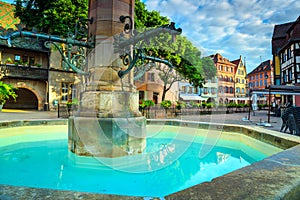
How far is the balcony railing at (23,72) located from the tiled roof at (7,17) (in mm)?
7506

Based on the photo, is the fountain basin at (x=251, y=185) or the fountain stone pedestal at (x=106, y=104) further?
the fountain stone pedestal at (x=106, y=104)

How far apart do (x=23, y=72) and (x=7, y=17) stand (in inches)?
398

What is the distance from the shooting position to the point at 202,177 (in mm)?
2660

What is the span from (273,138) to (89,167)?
11.7 feet

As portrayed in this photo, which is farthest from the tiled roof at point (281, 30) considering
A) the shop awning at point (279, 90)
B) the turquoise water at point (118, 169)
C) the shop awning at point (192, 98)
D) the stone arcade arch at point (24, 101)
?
the stone arcade arch at point (24, 101)

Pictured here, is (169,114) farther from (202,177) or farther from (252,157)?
(202,177)

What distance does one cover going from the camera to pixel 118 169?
299cm

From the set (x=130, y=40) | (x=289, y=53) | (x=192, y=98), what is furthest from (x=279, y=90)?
(x=192, y=98)

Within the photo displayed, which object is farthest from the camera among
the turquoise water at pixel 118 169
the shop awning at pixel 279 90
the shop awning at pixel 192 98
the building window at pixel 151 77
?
the shop awning at pixel 192 98

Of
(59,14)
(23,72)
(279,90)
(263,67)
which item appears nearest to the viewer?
(279,90)

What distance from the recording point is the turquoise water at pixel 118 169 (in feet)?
7.63

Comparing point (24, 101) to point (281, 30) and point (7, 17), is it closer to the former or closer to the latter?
point (7, 17)

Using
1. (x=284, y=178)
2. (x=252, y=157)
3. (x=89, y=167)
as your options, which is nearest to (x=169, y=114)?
(x=252, y=157)

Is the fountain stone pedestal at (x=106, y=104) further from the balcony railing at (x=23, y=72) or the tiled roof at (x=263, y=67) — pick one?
the tiled roof at (x=263, y=67)
